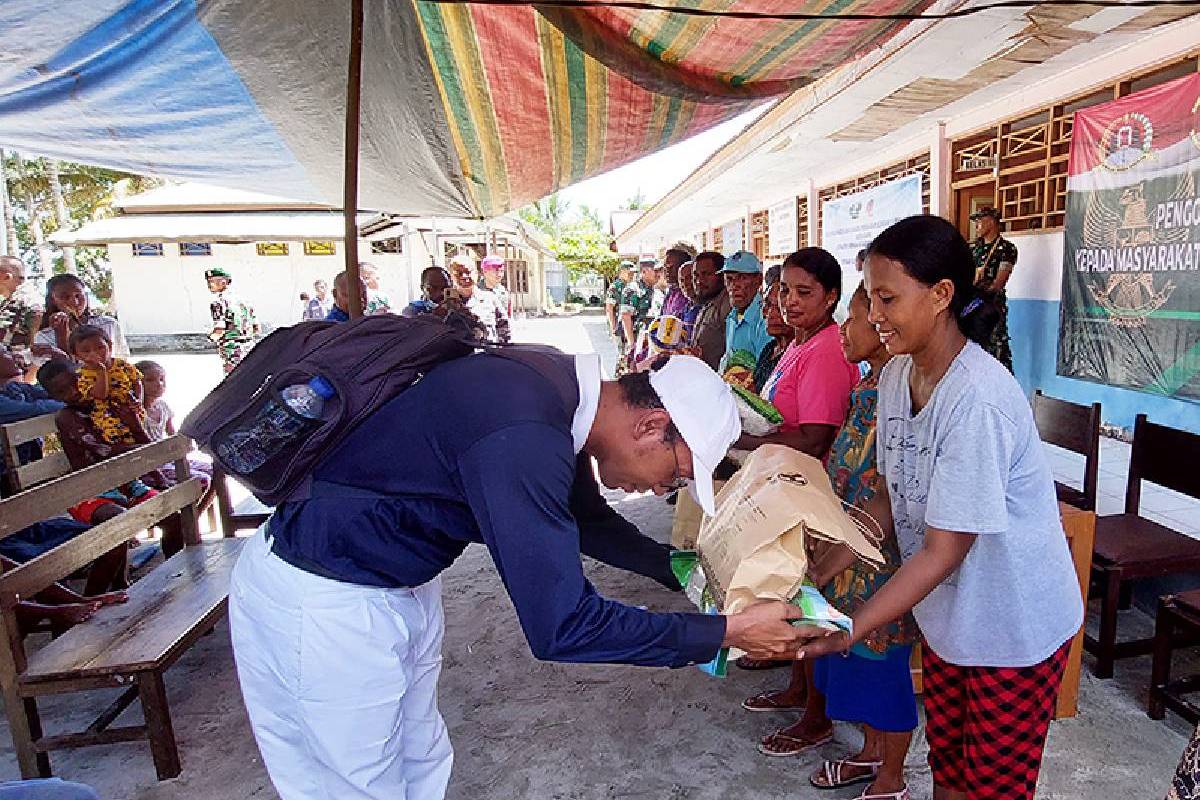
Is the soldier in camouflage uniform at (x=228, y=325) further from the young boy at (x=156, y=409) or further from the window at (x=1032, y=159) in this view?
the window at (x=1032, y=159)

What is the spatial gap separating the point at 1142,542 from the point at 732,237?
618 inches

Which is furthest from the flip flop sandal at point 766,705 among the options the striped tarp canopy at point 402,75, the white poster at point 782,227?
the white poster at point 782,227

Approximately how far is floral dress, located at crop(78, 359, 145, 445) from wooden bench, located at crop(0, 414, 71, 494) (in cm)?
21

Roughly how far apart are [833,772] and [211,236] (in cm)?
1340

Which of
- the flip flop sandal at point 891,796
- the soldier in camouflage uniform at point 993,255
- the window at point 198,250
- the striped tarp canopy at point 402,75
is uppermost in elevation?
the window at point 198,250

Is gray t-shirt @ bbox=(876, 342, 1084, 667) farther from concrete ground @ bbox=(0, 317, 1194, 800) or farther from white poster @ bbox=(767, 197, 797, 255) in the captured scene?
white poster @ bbox=(767, 197, 797, 255)

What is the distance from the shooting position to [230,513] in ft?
13.6

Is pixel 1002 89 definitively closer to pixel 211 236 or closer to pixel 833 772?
pixel 833 772

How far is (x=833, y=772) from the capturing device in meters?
2.35

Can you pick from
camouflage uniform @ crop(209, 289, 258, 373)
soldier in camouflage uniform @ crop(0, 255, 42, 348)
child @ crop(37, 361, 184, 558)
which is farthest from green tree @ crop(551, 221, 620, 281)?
child @ crop(37, 361, 184, 558)

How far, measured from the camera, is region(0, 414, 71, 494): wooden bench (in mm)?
3426

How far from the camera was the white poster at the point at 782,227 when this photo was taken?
505 inches

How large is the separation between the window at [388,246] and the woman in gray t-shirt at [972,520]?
59.4 feet

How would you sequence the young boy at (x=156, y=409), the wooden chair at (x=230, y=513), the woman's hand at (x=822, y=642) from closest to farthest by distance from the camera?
the woman's hand at (x=822, y=642) < the wooden chair at (x=230, y=513) < the young boy at (x=156, y=409)
